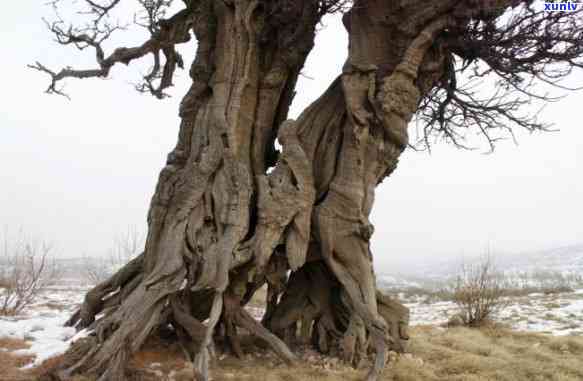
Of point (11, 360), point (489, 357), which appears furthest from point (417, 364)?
point (11, 360)

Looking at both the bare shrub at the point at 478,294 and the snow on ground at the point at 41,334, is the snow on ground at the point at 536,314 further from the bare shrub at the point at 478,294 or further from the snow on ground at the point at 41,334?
the snow on ground at the point at 41,334

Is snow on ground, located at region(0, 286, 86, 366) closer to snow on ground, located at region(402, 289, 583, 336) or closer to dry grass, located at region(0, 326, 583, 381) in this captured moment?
dry grass, located at region(0, 326, 583, 381)

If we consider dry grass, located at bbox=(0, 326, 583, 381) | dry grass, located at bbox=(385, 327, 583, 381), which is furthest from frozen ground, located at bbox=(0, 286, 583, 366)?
dry grass, located at bbox=(385, 327, 583, 381)

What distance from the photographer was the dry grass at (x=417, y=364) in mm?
4012

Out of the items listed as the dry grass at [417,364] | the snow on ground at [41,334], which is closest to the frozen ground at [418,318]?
the snow on ground at [41,334]

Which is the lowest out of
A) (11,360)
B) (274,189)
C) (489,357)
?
(489,357)

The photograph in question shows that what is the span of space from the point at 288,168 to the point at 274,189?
31 cm

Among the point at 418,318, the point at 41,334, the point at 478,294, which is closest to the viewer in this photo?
the point at 41,334

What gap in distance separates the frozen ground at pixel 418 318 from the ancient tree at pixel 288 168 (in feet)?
1.44

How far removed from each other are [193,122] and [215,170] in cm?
96

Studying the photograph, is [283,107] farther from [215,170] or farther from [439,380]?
[439,380]

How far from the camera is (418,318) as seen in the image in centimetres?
964

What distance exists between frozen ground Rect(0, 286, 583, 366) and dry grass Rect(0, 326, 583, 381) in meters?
0.37

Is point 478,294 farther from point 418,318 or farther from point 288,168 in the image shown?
point 288,168
